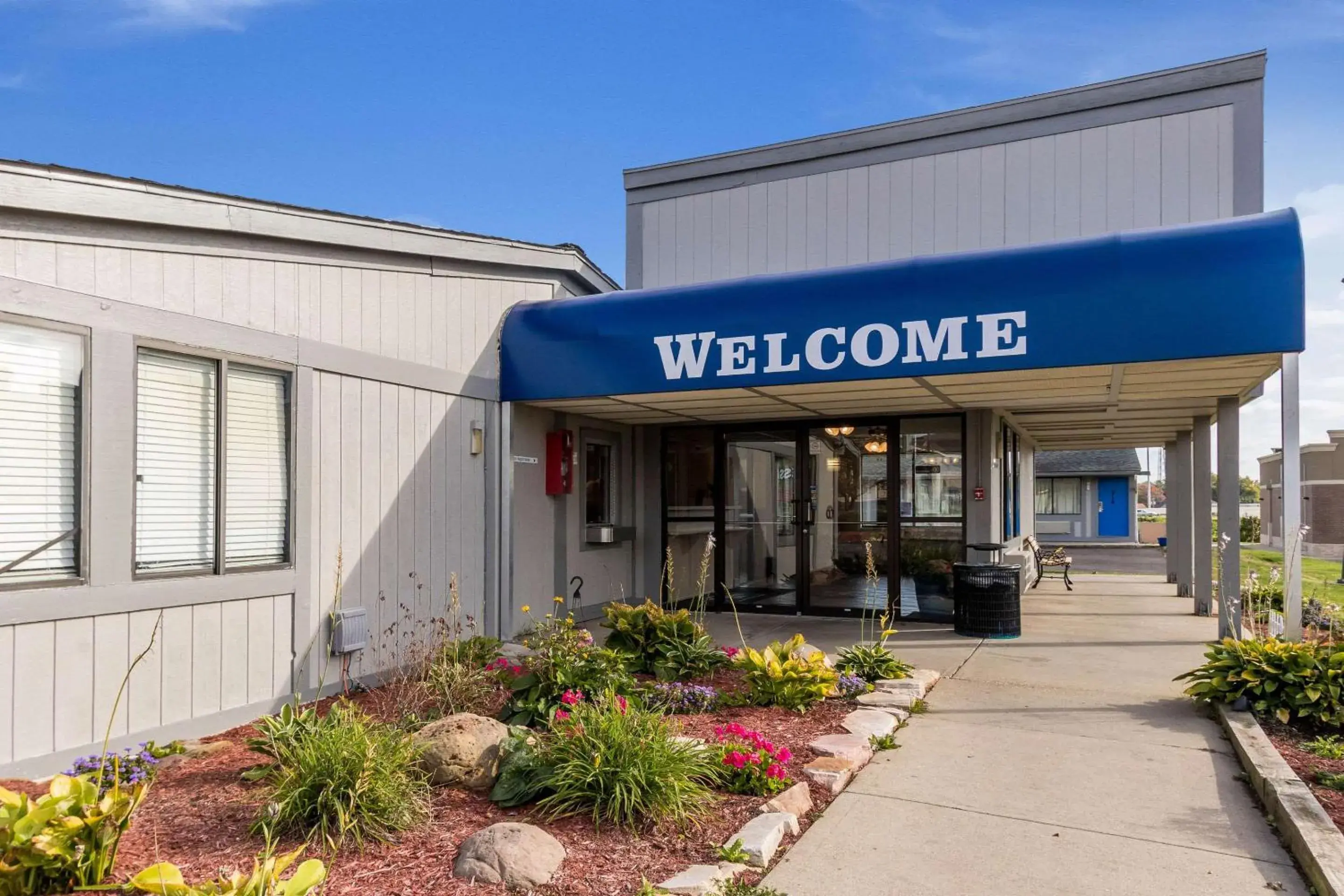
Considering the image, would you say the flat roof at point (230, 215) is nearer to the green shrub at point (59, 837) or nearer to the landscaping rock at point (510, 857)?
the green shrub at point (59, 837)

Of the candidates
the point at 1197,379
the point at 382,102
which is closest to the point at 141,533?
the point at 1197,379

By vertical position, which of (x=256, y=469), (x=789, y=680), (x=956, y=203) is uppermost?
(x=956, y=203)

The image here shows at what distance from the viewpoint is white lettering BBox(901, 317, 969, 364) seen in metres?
6.88

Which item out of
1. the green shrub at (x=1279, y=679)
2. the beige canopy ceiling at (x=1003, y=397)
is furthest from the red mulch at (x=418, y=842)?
the beige canopy ceiling at (x=1003, y=397)

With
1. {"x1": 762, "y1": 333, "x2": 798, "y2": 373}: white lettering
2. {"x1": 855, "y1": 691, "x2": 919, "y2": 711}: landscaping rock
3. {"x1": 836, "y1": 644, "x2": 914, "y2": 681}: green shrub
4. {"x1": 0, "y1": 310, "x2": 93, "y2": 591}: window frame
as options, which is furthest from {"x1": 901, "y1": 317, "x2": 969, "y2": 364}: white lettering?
{"x1": 0, "y1": 310, "x2": 93, "y2": 591}: window frame

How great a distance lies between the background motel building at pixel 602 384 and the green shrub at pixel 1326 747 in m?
1.95

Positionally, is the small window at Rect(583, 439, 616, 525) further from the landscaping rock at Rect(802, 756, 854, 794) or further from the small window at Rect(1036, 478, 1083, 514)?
the small window at Rect(1036, 478, 1083, 514)

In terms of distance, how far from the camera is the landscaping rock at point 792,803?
4.12 metres

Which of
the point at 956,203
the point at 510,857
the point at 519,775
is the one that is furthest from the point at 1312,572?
the point at 510,857

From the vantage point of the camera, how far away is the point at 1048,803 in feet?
14.4

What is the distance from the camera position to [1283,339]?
5930 millimetres

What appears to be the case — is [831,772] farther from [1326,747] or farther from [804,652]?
[1326,747]

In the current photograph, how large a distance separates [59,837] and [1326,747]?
630 centimetres

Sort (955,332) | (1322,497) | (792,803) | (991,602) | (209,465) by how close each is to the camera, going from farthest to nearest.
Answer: (1322,497) → (991,602) → (955,332) → (209,465) → (792,803)
